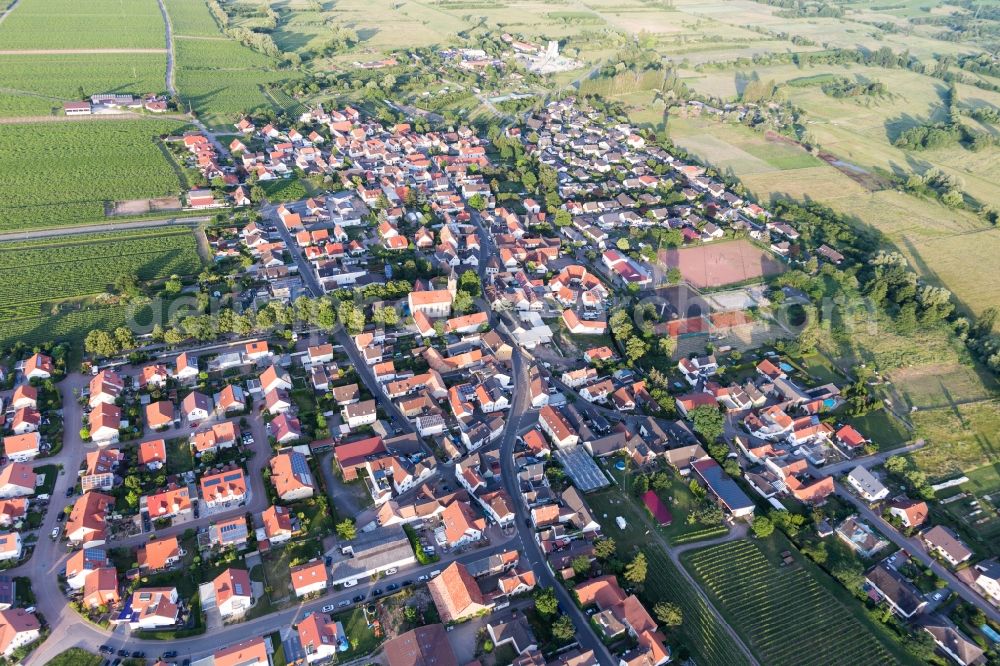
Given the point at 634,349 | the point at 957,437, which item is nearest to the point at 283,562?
the point at 634,349

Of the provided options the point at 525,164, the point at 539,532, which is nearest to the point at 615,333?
the point at 539,532

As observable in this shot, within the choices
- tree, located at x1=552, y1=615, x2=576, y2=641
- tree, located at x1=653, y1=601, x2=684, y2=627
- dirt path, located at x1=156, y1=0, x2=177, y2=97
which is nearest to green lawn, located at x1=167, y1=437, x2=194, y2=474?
tree, located at x1=552, y1=615, x2=576, y2=641

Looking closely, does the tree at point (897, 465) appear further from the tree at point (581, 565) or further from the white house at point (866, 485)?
the tree at point (581, 565)

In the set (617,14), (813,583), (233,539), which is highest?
(617,14)

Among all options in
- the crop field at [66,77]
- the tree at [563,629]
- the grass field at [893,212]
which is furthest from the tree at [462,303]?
the crop field at [66,77]

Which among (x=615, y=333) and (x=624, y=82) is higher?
(x=624, y=82)

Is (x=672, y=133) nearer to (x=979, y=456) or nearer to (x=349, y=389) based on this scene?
(x=979, y=456)

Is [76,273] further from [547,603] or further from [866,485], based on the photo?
[866,485]

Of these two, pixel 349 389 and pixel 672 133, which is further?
pixel 672 133
